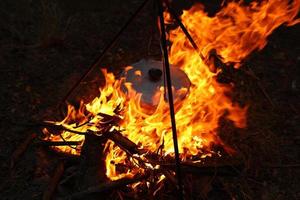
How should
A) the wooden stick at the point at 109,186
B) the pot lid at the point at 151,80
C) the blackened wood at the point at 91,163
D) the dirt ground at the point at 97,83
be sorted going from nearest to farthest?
1. the wooden stick at the point at 109,186
2. the blackened wood at the point at 91,163
3. the dirt ground at the point at 97,83
4. the pot lid at the point at 151,80

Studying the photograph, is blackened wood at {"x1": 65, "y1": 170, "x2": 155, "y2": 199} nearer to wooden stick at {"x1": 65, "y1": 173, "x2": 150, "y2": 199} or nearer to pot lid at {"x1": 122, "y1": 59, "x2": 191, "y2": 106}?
wooden stick at {"x1": 65, "y1": 173, "x2": 150, "y2": 199}

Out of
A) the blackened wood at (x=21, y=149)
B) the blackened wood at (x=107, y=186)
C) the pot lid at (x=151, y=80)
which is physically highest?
the pot lid at (x=151, y=80)

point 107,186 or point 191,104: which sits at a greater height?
point 191,104

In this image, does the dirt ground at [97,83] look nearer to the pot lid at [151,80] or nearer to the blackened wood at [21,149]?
the blackened wood at [21,149]

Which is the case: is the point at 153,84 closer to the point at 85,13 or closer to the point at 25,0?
the point at 85,13

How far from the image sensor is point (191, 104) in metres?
3.93

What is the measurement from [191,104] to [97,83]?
151 centimetres

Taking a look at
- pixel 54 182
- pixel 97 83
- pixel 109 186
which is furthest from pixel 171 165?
pixel 97 83

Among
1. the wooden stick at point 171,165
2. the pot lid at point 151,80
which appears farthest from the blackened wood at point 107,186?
the pot lid at point 151,80

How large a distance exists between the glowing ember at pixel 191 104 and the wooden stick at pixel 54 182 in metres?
0.25

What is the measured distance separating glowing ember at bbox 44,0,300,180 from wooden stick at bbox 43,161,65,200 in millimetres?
254

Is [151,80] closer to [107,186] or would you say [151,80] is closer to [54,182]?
[107,186]

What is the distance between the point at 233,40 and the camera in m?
4.58

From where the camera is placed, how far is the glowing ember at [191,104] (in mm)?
3564
